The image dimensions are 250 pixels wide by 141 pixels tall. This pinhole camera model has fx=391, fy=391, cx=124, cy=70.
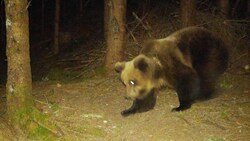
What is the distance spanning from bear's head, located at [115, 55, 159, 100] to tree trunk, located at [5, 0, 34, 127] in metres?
1.72

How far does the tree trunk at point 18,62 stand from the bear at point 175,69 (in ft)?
5.71

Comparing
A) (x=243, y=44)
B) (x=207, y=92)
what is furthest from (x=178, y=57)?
(x=243, y=44)

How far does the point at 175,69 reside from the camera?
6941 millimetres

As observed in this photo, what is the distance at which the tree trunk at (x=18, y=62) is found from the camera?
18.3 ft

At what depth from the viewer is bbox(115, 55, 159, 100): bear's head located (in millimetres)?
6730


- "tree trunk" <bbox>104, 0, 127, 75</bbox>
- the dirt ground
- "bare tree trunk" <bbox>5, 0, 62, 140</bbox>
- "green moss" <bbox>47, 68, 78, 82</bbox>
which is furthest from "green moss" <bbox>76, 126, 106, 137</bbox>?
"green moss" <bbox>47, 68, 78, 82</bbox>

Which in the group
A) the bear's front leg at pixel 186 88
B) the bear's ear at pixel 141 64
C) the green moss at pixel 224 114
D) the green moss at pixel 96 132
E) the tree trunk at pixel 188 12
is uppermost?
the tree trunk at pixel 188 12

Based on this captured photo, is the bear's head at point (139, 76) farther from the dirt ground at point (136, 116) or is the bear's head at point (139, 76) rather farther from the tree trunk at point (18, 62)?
the tree trunk at point (18, 62)

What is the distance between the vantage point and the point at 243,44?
10469 millimetres

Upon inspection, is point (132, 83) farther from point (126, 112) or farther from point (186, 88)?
point (186, 88)

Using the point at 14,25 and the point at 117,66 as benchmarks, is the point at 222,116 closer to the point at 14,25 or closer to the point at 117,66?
the point at 117,66

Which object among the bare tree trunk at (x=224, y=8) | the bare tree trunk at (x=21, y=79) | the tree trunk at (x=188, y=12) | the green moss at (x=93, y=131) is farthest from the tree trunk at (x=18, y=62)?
the bare tree trunk at (x=224, y=8)

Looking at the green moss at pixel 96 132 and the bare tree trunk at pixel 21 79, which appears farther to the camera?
the green moss at pixel 96 132

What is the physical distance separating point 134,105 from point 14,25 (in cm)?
259
